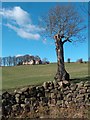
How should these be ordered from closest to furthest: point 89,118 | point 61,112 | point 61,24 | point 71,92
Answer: point 89,118 < point 61,112 < point 71,92 < point 61,24

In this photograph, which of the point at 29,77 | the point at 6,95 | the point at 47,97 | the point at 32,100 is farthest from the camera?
the point at 29,77

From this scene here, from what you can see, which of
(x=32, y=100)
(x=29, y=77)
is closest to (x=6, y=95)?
(x=32, y=100)

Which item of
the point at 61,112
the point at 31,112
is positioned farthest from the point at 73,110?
the point at 31,112

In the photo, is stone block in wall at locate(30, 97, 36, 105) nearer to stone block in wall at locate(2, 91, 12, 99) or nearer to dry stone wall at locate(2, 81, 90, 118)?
dry stone wall at locate(2, 81, 90, 118)

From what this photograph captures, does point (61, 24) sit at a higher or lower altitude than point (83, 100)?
higher

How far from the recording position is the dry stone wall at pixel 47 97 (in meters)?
16.3

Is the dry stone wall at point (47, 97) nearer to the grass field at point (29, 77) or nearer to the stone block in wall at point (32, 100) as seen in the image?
the stone block in wall at point (32, 100)

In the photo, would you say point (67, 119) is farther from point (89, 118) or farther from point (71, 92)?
point (71, 92)

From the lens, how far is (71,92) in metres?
17.5

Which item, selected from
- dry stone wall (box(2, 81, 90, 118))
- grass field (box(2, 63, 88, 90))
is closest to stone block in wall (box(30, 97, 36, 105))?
dry stone wall (box(2, 81, 90, 118))

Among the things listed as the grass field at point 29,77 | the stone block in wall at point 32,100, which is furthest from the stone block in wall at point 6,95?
the grass field at point 29,77

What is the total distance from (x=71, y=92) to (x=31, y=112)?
283 centimetres

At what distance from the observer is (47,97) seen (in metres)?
17.2

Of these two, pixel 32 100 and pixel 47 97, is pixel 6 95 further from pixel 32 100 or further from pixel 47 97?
pixel 47 97
